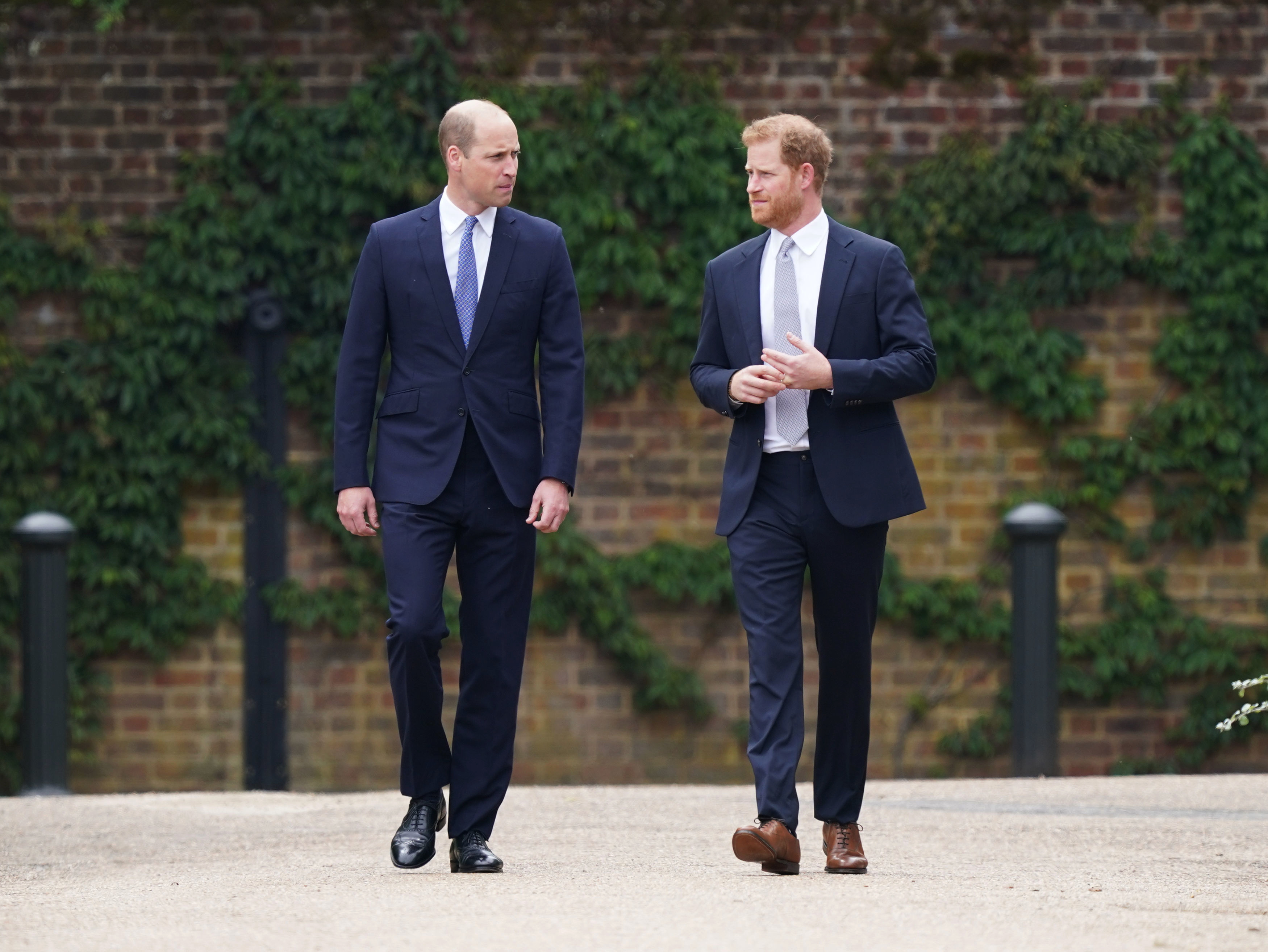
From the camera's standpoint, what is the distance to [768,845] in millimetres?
4441

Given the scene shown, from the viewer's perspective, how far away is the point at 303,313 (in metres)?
8.17

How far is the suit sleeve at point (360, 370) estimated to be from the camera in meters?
4.70

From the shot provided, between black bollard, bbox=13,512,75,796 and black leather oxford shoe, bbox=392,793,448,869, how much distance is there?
10.2 ft

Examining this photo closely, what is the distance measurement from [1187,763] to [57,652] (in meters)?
4.78

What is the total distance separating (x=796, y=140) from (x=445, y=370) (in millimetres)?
1027

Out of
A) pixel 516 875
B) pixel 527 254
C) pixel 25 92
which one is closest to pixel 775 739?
pixel 516 875

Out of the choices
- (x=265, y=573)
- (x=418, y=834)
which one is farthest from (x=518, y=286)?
(x=265, y=573)

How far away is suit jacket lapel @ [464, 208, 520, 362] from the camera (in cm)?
470

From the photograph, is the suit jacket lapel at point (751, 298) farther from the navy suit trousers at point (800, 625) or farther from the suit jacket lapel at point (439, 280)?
the suit jacket lapel at point (439, 280)

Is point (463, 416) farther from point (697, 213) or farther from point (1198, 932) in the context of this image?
point (697, 213)

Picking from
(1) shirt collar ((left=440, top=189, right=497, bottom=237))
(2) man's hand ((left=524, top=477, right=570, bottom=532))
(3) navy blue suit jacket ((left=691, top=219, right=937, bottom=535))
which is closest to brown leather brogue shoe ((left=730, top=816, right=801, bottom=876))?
(3) navy blue suit jacket ((left=691, top=219, right=937, bottom=535))

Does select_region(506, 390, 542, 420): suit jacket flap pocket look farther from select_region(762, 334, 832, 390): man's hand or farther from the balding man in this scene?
select_region(762, 334, 832, 390): man's hand

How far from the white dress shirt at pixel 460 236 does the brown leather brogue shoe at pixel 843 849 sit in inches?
63.2

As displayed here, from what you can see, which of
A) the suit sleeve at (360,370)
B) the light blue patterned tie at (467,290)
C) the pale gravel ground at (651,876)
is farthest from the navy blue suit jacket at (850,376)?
the pale gravel ground at (651,876)
